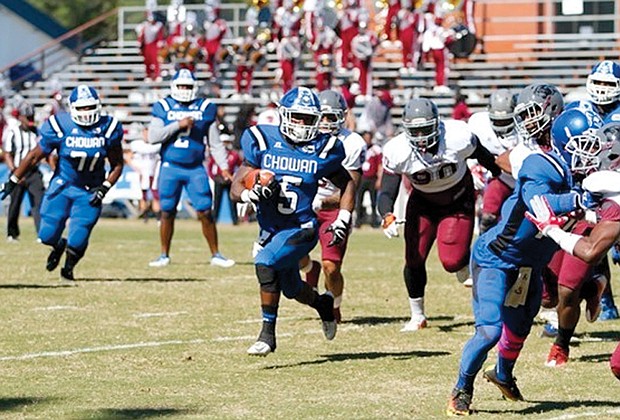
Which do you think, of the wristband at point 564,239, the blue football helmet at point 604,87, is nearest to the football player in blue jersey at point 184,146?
the blue football helmet at point 604,87

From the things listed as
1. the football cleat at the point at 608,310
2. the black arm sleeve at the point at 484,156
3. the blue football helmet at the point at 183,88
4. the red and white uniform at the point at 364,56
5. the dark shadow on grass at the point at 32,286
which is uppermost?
the red and white uniform at the point at 364,56

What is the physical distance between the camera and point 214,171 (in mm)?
20875

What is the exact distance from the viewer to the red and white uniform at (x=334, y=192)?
29.2ft

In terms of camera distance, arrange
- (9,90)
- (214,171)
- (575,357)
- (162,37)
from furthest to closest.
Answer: (9,90) → (162,37) → (214,171) → (575,357)

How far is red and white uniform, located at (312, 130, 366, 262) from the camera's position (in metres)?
8.89

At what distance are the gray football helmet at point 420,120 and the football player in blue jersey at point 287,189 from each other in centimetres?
41

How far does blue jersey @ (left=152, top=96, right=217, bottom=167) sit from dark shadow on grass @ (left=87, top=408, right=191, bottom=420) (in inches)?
261

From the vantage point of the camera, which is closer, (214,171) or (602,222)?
(602,222)

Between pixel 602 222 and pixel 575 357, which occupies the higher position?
pixel 602 222

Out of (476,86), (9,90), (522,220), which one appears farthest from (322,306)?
(9,90)

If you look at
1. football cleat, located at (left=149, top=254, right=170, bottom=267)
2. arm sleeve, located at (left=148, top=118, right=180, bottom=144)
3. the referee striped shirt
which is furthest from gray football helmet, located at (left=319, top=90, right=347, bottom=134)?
the referee striped shirt

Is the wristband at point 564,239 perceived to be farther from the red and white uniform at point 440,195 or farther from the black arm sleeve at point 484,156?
the black arm sleeve at point 484,156

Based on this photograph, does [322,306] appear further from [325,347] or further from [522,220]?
[522,220]

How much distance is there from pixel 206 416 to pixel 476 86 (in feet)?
60.0
